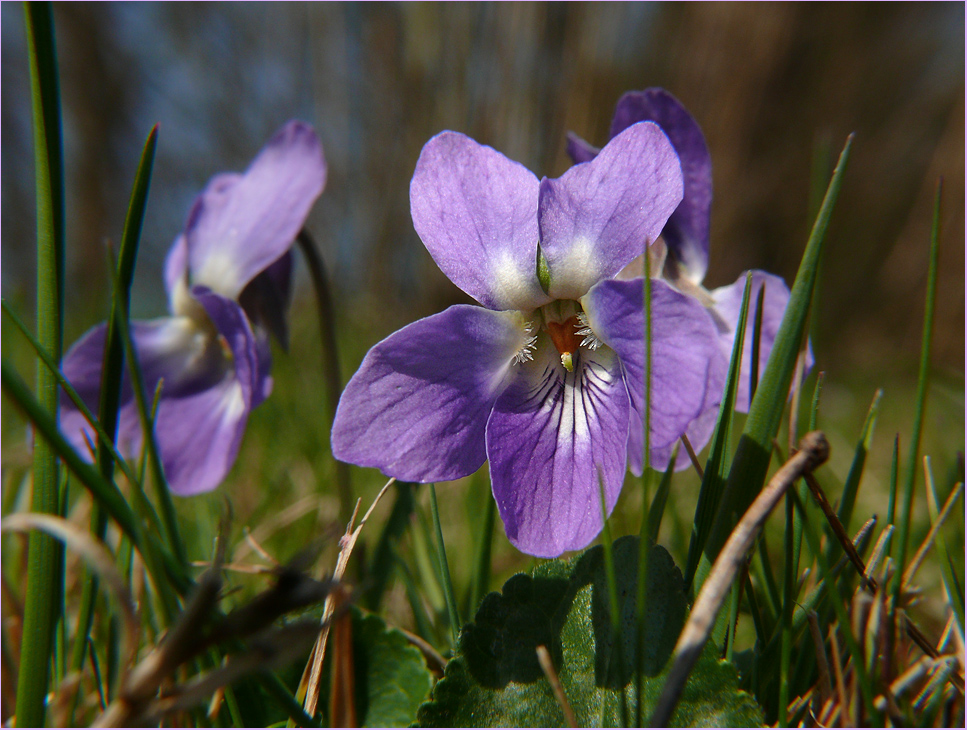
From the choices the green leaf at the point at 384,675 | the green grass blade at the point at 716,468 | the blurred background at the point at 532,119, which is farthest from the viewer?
the blurred background at the point at 532,119

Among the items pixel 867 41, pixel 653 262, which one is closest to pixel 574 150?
pixel 653 262

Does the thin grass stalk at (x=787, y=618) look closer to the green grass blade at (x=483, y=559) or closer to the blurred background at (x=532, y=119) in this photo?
the green grass blade at (x=483, y=559)

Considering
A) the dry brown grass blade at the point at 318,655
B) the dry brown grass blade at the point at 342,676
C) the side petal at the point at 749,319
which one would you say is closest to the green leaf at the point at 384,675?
the dry brown grass blade at the point at 318,655

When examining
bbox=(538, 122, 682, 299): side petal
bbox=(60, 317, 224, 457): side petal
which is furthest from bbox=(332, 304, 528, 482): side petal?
bbox=(60, 317, 224, 457): side petal

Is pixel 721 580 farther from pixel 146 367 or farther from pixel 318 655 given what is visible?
pixel 146 367

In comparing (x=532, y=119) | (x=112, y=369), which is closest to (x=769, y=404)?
(x=112, y=369)

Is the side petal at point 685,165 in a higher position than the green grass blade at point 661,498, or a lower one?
higher
